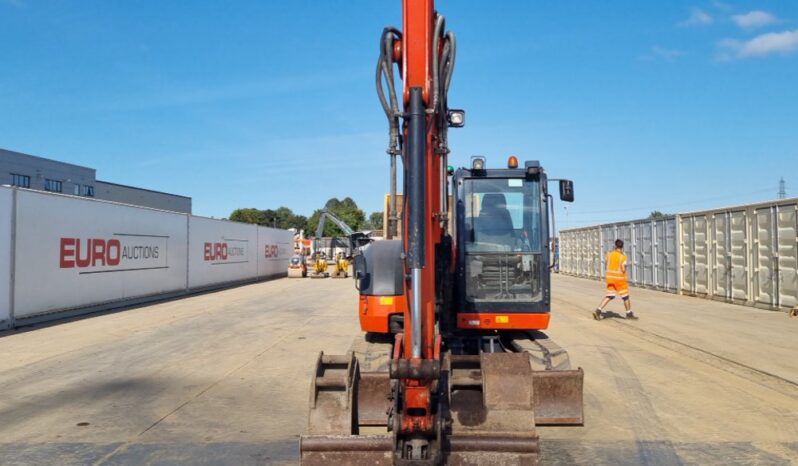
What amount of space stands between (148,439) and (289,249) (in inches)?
1415

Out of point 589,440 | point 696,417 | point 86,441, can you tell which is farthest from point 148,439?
point 696,417

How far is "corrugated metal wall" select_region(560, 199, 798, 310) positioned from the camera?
15.7m

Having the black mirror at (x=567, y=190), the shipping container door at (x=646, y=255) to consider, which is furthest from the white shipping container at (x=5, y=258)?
the shipping container door at (x=646, y=255)

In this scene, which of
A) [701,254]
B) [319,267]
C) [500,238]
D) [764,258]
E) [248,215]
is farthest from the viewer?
[248,215]

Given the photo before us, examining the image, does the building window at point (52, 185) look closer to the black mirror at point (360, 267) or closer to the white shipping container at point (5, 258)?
the white shipping container at point (5, 258)

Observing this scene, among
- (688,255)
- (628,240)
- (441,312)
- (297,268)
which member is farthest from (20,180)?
(441,312)

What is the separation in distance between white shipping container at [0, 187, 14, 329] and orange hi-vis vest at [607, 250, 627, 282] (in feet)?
43.8

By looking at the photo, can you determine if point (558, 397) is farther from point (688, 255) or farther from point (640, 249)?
point (640, 249)

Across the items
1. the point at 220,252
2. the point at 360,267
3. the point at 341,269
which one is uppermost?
the point at 220,252

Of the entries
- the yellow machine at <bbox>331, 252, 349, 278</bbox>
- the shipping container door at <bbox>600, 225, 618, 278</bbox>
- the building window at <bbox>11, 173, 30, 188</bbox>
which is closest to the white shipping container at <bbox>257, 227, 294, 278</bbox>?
the yellow machine at <bbox>331, 252, 349, 278</bbox>

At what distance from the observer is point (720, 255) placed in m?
19.0

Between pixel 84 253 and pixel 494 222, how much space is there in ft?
41.7

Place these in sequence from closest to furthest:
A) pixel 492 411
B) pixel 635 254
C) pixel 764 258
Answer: pixel 492 411
pixel 764 258
pixel 635 254

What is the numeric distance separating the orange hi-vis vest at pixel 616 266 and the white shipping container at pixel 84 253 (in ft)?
43.5
